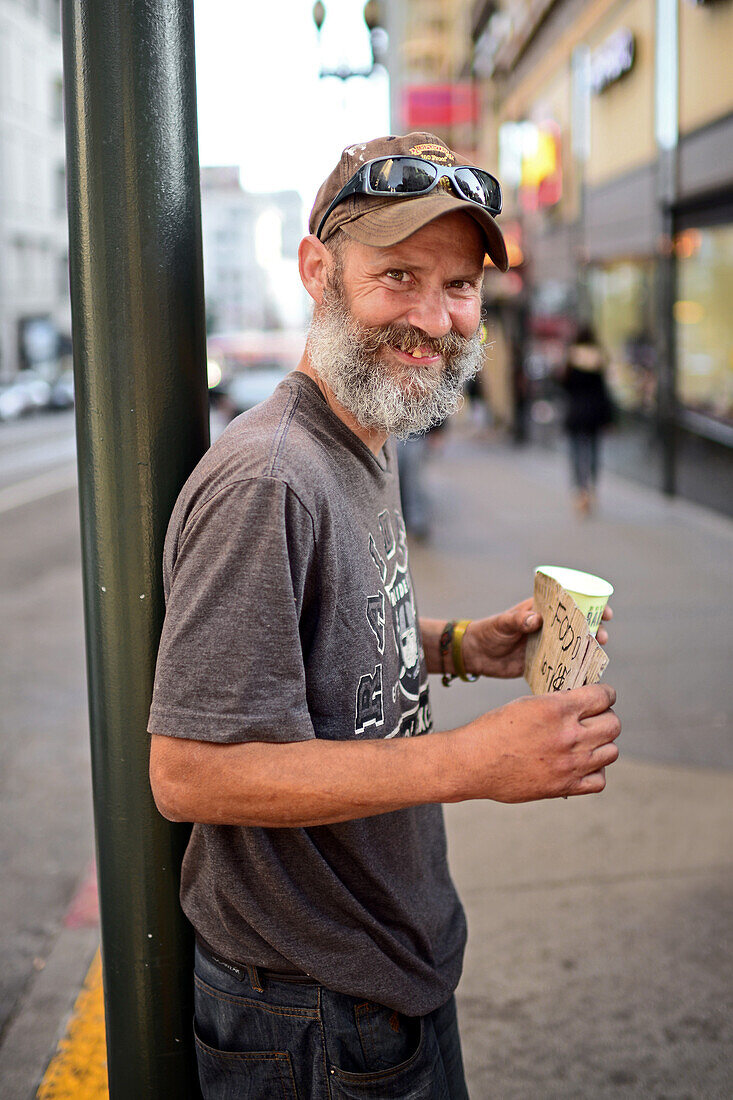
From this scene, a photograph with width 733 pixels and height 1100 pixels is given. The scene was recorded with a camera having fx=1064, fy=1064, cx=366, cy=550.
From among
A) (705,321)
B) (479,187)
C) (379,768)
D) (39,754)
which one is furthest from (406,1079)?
(705,321)

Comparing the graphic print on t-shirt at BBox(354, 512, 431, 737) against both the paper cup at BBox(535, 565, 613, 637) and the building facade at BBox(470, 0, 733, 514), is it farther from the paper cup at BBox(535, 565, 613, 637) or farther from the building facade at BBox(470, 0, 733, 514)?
the building facade at BBox(470, 0, 733, 514)

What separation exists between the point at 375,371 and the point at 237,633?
20.2 inches

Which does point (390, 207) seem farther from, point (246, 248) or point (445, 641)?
point (246, 248)

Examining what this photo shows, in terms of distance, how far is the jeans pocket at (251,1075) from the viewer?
161 centimetres

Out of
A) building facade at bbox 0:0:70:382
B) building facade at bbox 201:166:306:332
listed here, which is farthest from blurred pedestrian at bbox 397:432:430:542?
building facade at bbox 201:166:306:332

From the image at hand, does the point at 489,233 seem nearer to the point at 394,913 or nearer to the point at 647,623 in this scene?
the point at 394,913

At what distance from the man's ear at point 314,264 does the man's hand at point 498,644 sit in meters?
0.69

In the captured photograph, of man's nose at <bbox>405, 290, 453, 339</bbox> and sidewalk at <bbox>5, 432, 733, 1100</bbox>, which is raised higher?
man's nose at <bbox>405, 290, 453, 339</bbox>

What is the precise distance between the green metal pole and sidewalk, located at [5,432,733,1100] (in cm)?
122

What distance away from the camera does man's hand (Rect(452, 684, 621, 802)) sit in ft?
4.62

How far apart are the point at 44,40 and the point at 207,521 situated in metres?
61.9

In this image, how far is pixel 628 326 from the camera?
1522 centimetres

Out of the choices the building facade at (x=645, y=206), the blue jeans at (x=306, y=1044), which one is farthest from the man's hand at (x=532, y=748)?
the building facade at (x=645, y=206)

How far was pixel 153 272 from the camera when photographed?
178 centimetres
